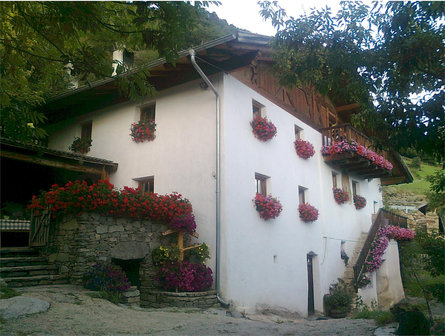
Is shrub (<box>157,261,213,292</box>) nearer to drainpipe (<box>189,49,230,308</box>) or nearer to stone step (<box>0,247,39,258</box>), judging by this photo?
drainpipe (<box>189,49,230,308</box>)

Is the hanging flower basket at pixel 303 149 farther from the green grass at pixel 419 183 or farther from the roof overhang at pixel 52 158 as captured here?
the green grass at pixel 419 183

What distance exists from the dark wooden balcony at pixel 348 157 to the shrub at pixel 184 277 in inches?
288

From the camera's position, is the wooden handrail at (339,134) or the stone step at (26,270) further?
the wooden handrail at (339,134)

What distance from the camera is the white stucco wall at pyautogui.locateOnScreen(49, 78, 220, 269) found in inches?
387

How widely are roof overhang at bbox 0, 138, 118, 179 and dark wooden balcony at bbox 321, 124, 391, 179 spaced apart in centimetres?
762

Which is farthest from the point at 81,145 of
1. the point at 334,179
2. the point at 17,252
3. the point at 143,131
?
the point at 334,179

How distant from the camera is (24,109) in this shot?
4941 millimetres

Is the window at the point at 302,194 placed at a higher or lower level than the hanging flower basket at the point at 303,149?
lower

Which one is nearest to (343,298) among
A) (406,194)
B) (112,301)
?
(112,301)

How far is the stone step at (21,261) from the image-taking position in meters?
7.75

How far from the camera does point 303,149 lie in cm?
1291

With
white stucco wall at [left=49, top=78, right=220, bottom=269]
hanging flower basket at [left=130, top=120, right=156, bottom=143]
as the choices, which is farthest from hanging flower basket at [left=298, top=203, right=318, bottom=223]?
hanging flower basket at [left=130, top=120, right=156, bottom=143]

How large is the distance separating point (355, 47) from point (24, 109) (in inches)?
190

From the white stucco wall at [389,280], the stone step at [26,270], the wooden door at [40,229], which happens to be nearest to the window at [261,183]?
the wooden door at [40,229]
